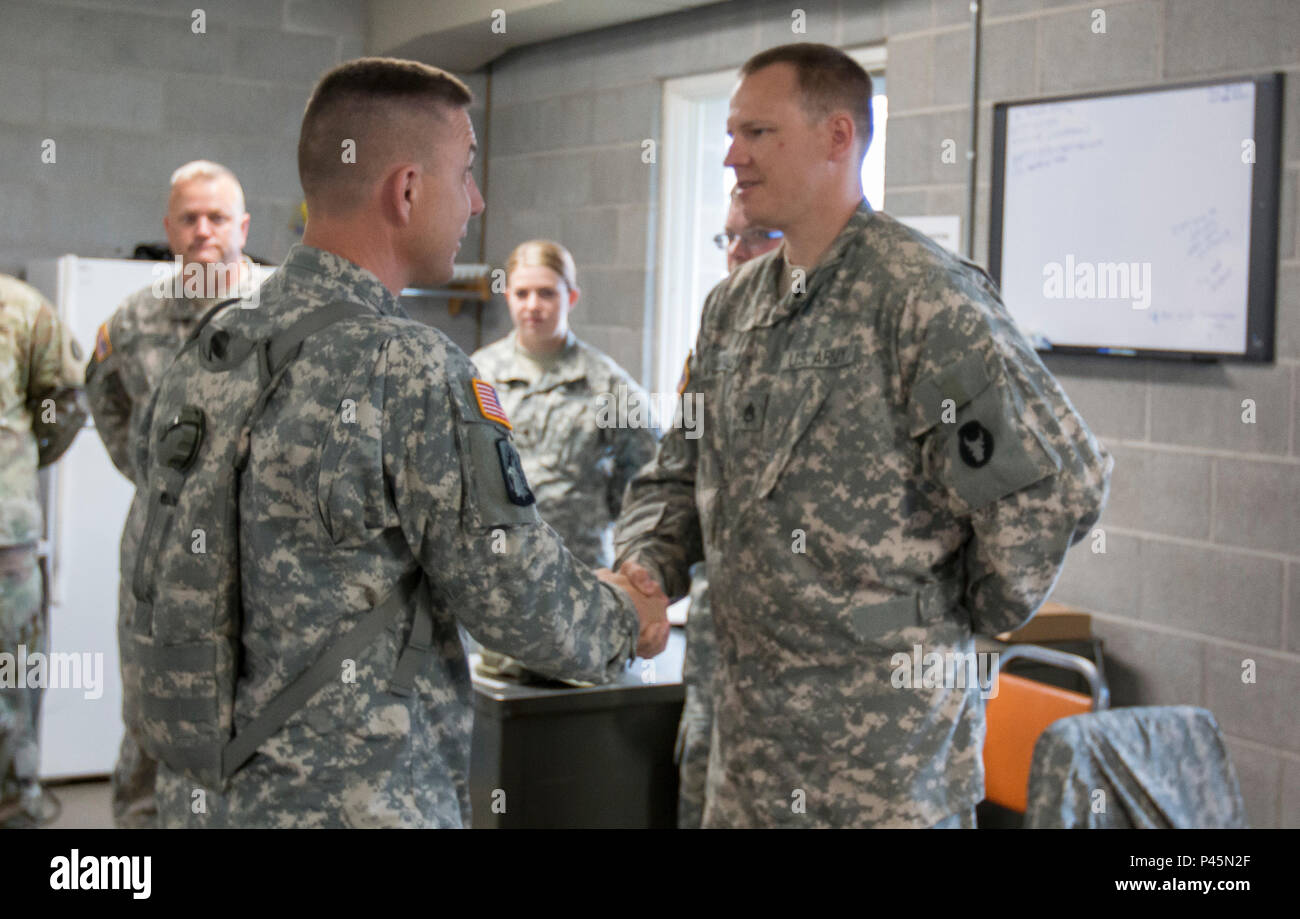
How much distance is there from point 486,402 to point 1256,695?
7.88 ft

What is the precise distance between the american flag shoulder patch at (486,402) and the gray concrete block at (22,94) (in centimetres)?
462

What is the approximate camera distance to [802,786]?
201 centimetres

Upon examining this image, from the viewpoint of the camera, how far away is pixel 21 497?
3.61 m

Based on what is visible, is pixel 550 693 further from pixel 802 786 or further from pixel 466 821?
pixel 466 821

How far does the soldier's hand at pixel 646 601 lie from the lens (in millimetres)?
2043

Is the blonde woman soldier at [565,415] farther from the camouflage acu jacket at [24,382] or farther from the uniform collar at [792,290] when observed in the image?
the uniform collar at [792,290]

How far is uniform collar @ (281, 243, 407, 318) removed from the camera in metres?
1.62

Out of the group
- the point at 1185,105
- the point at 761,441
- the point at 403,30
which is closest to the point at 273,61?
the point at 403,30

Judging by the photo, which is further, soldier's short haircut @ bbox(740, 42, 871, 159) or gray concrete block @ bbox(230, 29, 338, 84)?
gray concrete block @ bbox(230, 29, 338, 84)

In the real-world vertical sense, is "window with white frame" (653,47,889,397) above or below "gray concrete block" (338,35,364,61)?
below

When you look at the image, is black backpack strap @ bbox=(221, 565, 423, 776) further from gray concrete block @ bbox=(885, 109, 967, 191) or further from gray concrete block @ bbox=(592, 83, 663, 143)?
gray concrete block @ bbox=(592, 83, 663, 143)

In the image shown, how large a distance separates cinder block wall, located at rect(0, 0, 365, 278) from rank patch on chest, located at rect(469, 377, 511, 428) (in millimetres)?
4525

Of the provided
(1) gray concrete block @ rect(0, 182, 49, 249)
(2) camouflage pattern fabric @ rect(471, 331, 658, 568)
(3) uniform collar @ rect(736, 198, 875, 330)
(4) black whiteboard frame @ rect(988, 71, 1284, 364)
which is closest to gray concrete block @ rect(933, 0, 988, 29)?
(4) black whiteboard frame @ rect(988, 71, 1284, 364)

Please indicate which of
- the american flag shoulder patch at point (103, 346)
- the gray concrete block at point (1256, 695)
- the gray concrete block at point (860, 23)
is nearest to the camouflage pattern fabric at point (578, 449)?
the american flag shoulder patch at point (103, 346)
